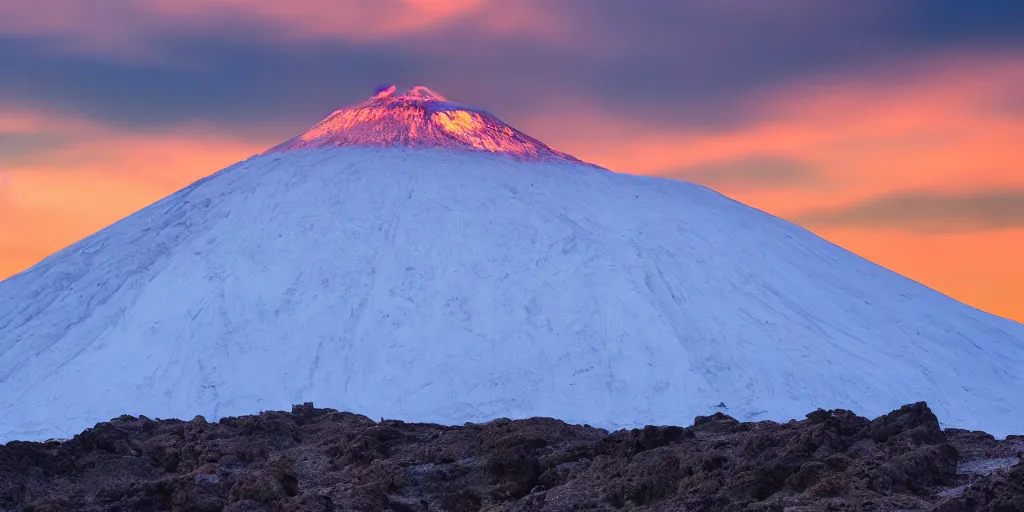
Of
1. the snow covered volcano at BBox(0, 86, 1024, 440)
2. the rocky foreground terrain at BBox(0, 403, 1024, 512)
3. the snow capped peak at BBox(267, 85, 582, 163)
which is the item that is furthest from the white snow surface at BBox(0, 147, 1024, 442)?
the rocky foreground terrain at BBox(0, 403, 1024, 512)

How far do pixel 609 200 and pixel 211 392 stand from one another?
1532 cm

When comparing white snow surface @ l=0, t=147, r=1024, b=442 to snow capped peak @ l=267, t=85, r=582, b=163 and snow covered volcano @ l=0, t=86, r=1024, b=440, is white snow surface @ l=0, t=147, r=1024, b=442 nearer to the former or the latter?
snow covered volcano @ l=0, t=86, r=1024, b=440

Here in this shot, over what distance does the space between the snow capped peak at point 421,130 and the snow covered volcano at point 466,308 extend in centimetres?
19

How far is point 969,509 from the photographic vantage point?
381 inches

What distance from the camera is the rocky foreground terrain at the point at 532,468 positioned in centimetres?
1148

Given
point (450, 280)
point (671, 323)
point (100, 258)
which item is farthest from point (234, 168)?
point (671, 323)

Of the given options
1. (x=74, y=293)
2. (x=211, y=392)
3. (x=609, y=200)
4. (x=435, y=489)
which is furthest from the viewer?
(x=609, y=200)

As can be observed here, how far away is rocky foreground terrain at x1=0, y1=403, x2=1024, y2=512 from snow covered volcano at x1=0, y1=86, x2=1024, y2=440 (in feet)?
40.6

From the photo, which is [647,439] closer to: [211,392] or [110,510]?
[110,510]

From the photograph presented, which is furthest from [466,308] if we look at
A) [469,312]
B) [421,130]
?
[421,130]

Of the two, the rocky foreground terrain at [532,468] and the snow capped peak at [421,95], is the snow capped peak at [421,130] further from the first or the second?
the rocky foreground terrain at [532,468]

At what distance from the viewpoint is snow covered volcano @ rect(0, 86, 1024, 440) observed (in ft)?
101

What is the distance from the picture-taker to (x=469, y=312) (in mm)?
34125

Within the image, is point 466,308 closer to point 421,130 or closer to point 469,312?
point 469,312
